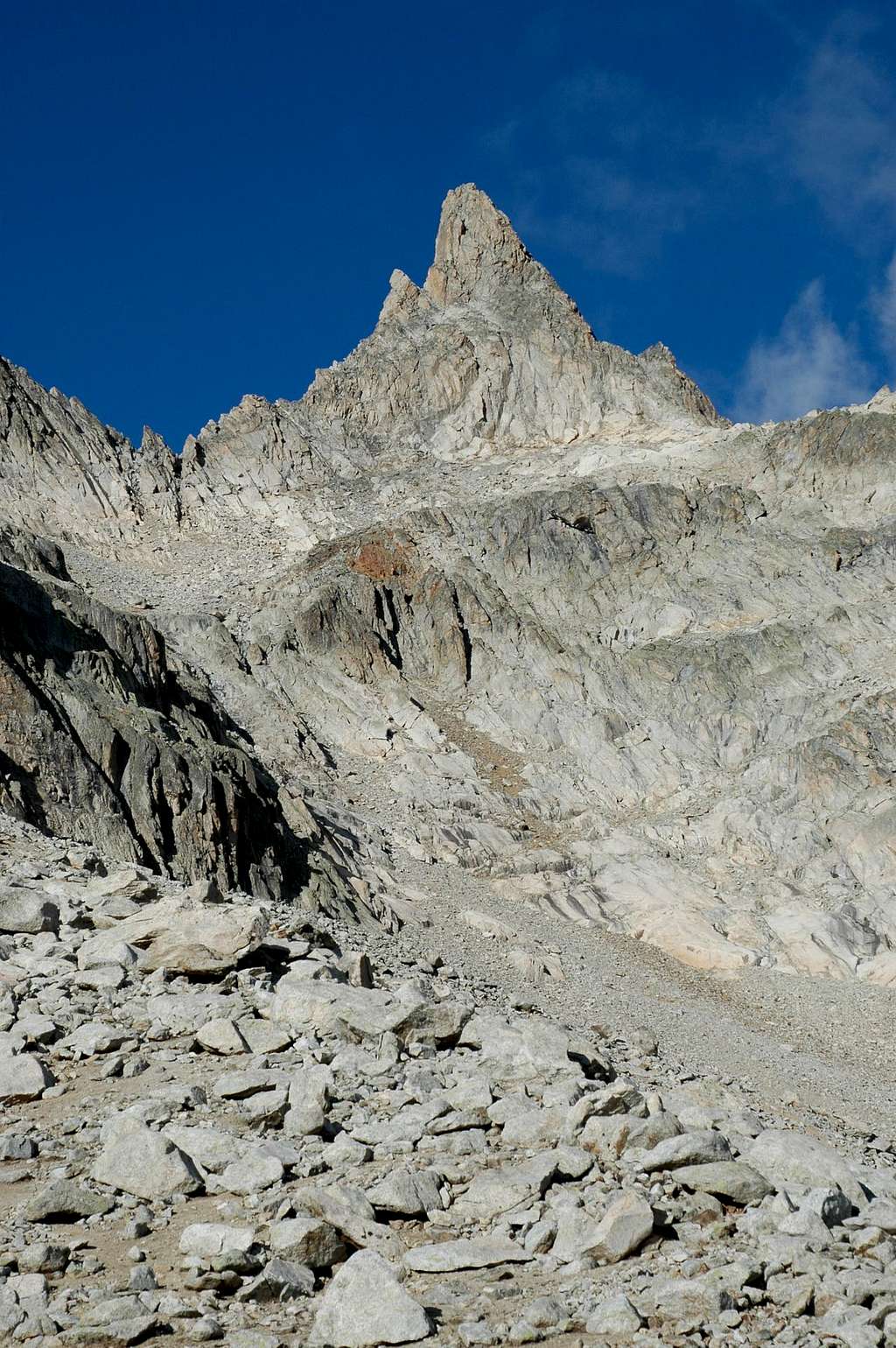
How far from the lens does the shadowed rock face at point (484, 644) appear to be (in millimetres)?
41406

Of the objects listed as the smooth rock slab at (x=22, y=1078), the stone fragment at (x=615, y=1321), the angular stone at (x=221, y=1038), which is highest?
the angular stone at (x=221, y=1038)

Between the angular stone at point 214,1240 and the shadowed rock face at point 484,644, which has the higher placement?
the shadowed rock face at point 484,644

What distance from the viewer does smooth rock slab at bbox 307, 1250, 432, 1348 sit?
6.74m

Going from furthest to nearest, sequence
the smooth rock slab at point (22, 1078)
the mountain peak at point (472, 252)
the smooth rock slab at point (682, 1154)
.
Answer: the mountain peak at point (472, 252) < the smooth rock slab at point (22, 1078) < the smooth rock slab at point (682, 1154)

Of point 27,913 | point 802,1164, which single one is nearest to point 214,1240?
point 802,1164

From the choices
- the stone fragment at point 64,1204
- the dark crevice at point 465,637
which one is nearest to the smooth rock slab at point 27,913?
the stone fragment at point 64,1204

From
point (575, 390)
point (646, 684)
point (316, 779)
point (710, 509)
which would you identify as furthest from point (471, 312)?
point (316, 779)

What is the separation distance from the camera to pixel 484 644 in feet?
246

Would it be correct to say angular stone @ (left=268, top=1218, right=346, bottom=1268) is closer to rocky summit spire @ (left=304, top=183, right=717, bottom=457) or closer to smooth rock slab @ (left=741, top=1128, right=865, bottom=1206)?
smooth rock slab @ (left=741, top=1128, right=865, bottom=1206)

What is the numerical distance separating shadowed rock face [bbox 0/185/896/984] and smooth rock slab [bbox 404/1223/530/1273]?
2166 centimetres

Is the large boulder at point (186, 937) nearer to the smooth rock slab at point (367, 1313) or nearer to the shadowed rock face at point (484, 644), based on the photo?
the smooth rock slab at point (367, 1313)

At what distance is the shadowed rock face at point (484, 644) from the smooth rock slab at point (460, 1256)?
21659 millimetres

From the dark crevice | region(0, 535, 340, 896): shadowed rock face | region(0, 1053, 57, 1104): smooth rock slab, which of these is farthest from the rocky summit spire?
region(0, 1053, 57, 1104): smooth rock slab

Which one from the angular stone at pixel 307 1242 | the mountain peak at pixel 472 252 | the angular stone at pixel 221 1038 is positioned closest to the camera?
the angular stone at pixel 307 1242
